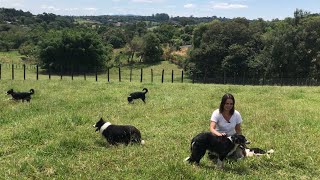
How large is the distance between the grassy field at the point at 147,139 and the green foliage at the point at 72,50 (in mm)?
56606

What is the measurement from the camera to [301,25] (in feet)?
211

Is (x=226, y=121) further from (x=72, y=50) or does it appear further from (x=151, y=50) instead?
(x=151, y=50)

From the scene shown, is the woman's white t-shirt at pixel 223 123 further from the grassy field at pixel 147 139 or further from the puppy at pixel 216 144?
the grassy field at pixel 147 139

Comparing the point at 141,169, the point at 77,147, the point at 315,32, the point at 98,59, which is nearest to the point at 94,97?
the point at 77,147

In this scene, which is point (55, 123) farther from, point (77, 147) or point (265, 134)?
point (265, 134)

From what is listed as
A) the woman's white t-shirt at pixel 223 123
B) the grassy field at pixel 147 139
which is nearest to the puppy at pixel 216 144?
the grassy field at pixel 147 139

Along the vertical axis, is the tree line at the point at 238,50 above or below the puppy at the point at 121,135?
above

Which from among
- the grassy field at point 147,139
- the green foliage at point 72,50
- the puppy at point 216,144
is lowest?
the grassy field at point 147,139

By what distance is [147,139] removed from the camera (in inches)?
454

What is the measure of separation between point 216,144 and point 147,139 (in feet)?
11.1

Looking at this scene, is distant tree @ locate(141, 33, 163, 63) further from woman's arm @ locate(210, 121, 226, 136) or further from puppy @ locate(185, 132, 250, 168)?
puppy @ locate(185, 132, 250, 168)

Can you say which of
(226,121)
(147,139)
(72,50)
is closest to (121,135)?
(147,139)

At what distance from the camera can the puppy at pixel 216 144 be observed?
853cm

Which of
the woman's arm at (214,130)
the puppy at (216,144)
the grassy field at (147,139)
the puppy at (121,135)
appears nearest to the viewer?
the grassy field at (147,139)
